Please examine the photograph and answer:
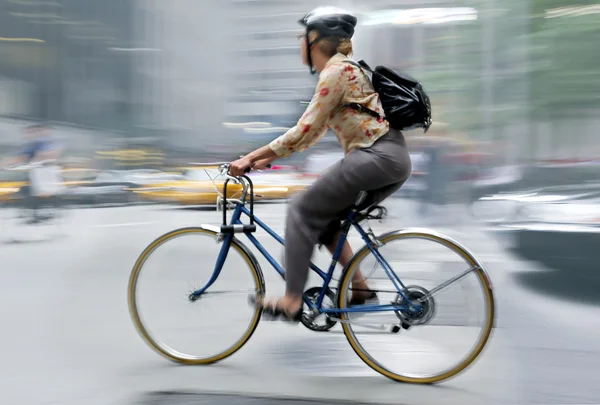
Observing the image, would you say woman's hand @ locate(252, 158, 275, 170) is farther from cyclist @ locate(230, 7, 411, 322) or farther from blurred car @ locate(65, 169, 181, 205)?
A: blurred car @ locate(65, 169, 181, 205)

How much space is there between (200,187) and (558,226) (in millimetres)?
9497

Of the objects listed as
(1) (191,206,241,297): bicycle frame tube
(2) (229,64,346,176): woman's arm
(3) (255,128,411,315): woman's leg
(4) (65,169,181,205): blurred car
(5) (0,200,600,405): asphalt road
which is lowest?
(4) (65,169,181,205): blurred car

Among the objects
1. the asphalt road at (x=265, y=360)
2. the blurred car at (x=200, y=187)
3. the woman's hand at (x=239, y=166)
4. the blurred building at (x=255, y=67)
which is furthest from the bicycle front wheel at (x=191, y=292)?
the blurred car at (x=200, y=187)

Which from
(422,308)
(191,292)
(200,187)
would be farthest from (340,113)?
(200,187)

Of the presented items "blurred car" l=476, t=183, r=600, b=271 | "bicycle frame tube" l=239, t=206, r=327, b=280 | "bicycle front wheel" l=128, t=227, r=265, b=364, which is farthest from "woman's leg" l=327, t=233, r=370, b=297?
"blurred car" l=476, t=183, r=600, b=271

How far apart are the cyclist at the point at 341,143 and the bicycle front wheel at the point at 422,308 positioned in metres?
0.10

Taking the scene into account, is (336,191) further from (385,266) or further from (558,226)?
(558,226)

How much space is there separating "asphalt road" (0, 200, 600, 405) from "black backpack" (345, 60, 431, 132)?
95 cm

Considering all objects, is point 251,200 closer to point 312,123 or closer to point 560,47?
point 312,123

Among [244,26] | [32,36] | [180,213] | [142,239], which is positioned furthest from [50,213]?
[32,36]

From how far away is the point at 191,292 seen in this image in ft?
12.3

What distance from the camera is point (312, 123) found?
11.0 feet

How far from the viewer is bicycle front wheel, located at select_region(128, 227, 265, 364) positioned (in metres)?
3.69

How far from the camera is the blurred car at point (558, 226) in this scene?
553 centimetres
